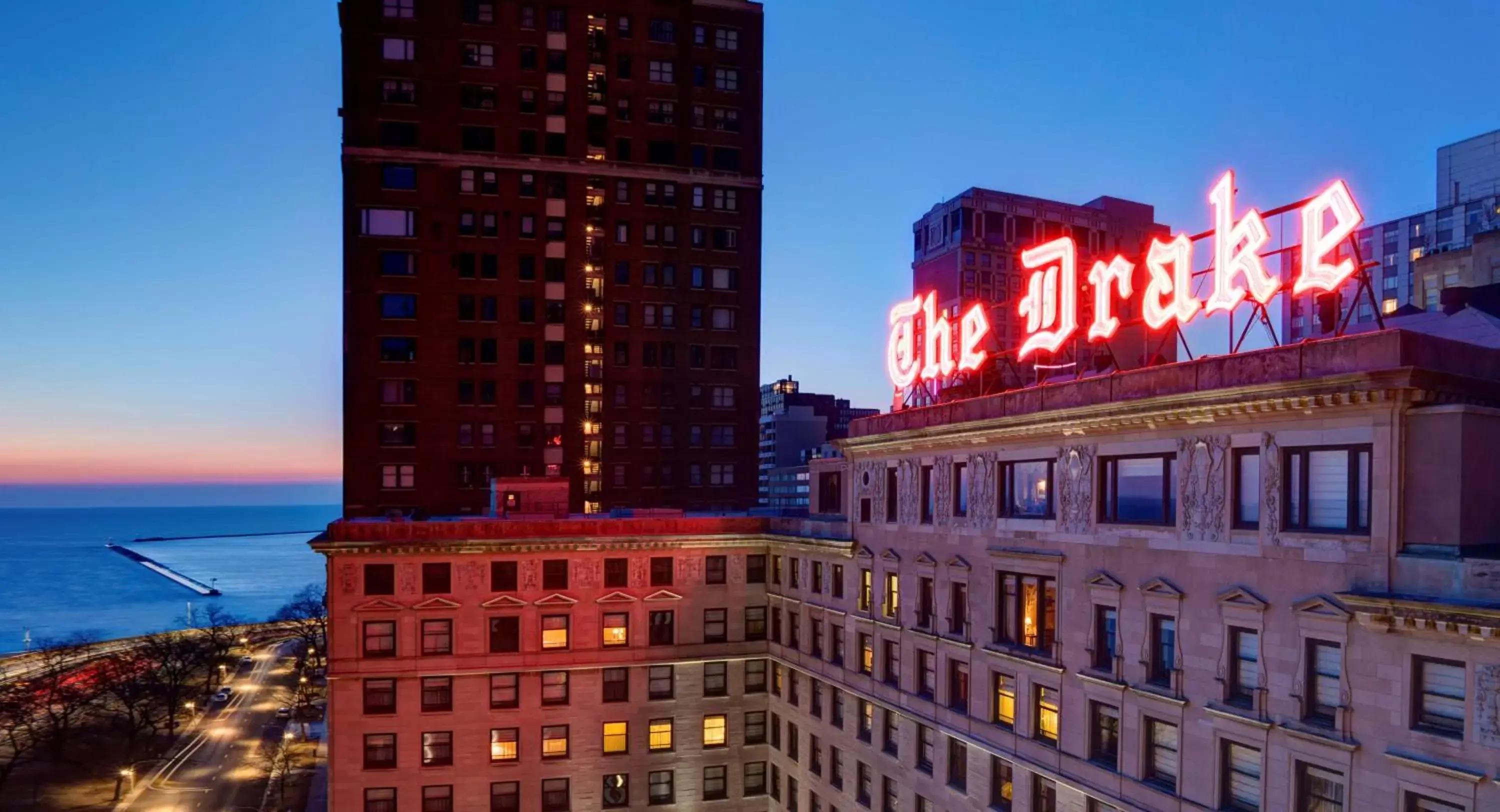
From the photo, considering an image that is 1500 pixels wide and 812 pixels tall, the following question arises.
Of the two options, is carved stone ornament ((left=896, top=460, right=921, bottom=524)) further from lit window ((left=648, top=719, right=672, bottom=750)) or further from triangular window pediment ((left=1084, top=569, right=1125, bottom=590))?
lit window ((left=648, top=719, right=672, bottom=750))

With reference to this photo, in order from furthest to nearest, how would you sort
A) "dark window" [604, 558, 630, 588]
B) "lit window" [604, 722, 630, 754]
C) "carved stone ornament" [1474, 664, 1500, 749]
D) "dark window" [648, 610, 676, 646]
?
"dark window" [648, 610, 676, 646], "dark window" [604, 558, 630, 588], "lit window" [604, 722, 630, 754], "carved stone ornament" [1474, 664, 1500, 749]

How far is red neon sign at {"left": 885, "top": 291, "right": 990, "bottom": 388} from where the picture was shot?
40719 millimetres

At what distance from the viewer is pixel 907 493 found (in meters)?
44.1

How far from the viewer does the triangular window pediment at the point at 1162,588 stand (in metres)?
28.3

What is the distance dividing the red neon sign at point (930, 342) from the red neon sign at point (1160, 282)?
6 centimetres

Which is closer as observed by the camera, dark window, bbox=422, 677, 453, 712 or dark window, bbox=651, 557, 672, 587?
dark window, bbox=422, 677, 453, 712

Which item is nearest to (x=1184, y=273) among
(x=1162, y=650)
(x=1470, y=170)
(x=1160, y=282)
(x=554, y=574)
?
(x=1160, y=282)

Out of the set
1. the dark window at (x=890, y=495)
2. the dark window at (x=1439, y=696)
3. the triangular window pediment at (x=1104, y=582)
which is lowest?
the dark window at (x=1439, y=696)

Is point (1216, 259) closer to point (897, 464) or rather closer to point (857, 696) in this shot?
point (897, 464)

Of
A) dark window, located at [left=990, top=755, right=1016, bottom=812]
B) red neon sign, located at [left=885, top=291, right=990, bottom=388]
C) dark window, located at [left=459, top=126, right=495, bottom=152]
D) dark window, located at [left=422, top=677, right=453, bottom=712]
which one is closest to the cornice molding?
red neon sign, located at [left=885, top=291, right=990, bottom=388]

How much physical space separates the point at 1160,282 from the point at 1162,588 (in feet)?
34.1

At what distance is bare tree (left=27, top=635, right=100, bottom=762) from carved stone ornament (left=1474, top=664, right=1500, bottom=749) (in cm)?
11021

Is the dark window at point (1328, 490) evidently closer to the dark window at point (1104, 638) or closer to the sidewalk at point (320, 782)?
the dark window at point (1104, 638)

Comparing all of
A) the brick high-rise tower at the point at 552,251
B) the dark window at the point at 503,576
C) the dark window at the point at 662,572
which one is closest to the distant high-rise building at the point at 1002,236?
the brick high-rise tower at the point at 552,251
